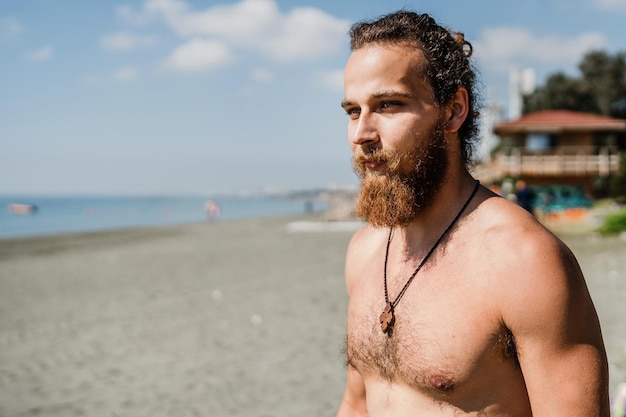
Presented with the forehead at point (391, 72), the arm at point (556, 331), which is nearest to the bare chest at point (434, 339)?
the arm at point (556, 331)

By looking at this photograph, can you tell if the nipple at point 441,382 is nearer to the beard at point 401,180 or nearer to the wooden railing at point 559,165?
the beard at point 401,180

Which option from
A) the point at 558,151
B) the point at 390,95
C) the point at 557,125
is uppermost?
the point at 557,125

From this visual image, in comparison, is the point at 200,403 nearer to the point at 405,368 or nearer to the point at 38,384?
the point at 38,384

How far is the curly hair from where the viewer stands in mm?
1916

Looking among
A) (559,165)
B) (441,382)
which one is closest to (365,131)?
(441,382)

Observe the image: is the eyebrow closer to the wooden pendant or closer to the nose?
the nose

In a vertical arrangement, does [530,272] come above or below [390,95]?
below

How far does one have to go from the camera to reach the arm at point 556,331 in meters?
1.50

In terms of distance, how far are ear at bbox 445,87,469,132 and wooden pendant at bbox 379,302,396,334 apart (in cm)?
60

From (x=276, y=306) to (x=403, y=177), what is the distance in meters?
10.2

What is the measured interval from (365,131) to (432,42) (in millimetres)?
361

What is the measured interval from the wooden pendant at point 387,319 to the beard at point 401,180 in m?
0.27

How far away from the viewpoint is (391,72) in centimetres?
188

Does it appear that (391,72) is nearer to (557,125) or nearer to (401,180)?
(401,180)
